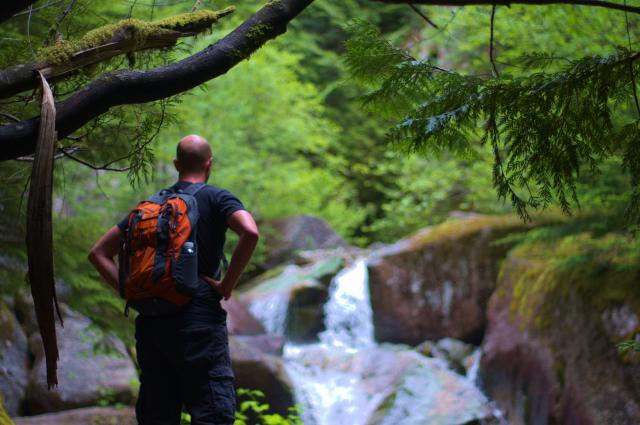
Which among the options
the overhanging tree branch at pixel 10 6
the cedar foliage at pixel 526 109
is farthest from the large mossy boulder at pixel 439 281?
the overhanging tree branch at pixel 10 6

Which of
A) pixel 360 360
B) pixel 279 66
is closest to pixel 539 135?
pixel 360 360

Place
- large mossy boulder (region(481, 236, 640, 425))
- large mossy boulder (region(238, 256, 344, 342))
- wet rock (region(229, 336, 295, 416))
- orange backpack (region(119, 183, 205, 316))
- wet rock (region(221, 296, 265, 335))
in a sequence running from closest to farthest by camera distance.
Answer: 1. orange backpack (region(119, 183, 205, 316))
2. large mossy boulder (region(481, 236, 640, 425))
3. wet rock (region(229, 336, 295, 416))
4. wet rock (region(221, 296, 265, 335))
5. large mossy boulder (region(238, 256, 344, 342))

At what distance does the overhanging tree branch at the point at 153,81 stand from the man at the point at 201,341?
0.78 meters

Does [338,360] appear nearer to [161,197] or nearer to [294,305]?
[294,305]

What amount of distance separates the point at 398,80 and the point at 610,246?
138 inches

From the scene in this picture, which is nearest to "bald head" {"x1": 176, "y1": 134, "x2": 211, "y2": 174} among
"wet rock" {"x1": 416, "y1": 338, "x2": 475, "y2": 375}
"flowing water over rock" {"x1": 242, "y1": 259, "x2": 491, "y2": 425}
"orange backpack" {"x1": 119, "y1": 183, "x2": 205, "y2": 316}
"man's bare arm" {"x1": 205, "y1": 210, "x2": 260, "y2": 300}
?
"orange backpack" {"x1": 119, "y1": 183, "x2": 205, "y2": 316}

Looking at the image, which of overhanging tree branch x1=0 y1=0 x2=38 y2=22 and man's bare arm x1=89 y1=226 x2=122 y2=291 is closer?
overhanging tree branch x1=0 y1=0 x2=38 y2=22

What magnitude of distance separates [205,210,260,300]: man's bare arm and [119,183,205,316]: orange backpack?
168mm

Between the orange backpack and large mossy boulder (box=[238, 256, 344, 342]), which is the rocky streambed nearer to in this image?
large mossy boulder (box=[238, 256, 344, 342])

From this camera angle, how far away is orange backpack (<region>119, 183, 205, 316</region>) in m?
2.85

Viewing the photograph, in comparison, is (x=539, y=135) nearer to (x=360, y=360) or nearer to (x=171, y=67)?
(x=171, y=67)

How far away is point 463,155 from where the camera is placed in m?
3.08

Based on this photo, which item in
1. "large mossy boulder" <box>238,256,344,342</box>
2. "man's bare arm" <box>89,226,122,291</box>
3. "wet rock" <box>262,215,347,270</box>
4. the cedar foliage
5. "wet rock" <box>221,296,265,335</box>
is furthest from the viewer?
"wet rock" <box>262,215,347,270</box>

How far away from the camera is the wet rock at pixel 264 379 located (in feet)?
20.6
